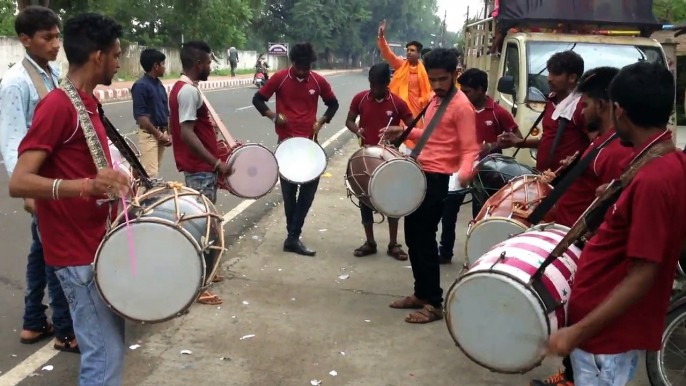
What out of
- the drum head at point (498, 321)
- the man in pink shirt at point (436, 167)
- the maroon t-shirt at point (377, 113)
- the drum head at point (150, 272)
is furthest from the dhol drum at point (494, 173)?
the drum head at point (150, 272)

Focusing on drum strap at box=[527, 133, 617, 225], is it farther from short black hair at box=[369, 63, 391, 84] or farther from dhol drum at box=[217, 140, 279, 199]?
short black hair at box=[369, 63, 391, 84]

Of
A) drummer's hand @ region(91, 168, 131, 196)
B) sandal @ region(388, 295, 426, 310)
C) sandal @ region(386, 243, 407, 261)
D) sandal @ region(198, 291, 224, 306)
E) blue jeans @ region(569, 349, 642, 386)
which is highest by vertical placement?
drummer's hand @ region(91, 168, 131, 196)

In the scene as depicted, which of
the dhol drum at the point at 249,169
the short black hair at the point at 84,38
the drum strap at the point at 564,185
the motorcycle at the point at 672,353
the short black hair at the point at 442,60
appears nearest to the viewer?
the short black hair at the point at 84,38

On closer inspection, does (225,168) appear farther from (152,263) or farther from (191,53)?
(152,263)

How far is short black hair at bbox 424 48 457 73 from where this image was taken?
15.6ft

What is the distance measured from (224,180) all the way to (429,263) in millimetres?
1775

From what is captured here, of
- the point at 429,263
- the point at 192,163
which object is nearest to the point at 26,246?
the point at 192,163

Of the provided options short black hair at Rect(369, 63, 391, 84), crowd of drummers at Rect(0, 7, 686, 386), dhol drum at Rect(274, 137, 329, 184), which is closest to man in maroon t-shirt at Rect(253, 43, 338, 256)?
dhol drum at Rect(274, 137, 329, 184)

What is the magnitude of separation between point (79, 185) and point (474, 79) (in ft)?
14.6

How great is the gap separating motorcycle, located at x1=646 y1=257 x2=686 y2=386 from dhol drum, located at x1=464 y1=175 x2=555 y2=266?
82cm

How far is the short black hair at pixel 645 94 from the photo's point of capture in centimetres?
230

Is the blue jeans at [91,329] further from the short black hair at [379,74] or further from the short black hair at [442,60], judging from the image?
the short black hair at [379,74]

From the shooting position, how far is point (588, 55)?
841 centimetres

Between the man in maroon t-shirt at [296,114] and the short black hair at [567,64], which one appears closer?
the short black hair at [567,64]
